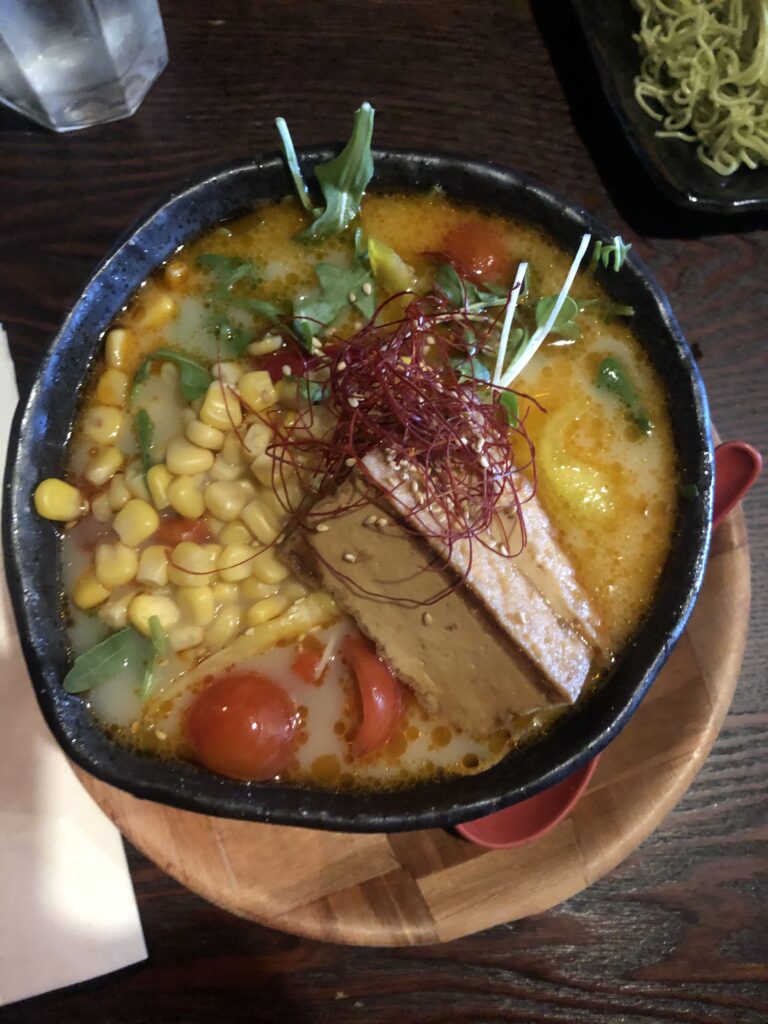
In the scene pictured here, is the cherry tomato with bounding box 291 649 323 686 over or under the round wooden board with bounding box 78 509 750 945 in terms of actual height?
over

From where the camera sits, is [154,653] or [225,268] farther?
[225,268]

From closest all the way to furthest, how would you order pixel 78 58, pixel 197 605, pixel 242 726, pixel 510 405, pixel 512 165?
pixel 242 726 → pixel 197 605 → pixel 510 405 → pixel 78 58 → pixel 512 165

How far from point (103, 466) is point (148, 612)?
0.36 meters

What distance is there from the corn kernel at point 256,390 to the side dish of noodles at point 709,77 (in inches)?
54.7

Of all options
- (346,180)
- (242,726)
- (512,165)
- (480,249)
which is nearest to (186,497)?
(242,726)

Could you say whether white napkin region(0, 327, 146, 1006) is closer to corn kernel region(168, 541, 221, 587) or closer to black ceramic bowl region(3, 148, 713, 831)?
black ceramic bowl region(3, 148, 713, 831)

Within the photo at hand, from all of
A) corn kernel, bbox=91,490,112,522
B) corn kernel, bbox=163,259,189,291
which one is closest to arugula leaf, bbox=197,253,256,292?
corn kernel, bbox=163,259,189,291

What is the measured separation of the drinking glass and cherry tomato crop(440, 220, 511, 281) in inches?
42.4

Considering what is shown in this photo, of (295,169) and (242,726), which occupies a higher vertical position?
(295,169)

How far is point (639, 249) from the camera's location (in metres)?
2.22

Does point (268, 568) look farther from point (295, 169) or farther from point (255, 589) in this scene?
point (295, 169)

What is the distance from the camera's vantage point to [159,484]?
1.72 meters

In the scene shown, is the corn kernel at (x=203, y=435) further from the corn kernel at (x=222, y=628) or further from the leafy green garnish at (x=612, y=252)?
the leafy green garnish at (x=612, y=252)

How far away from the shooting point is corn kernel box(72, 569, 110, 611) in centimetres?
169
